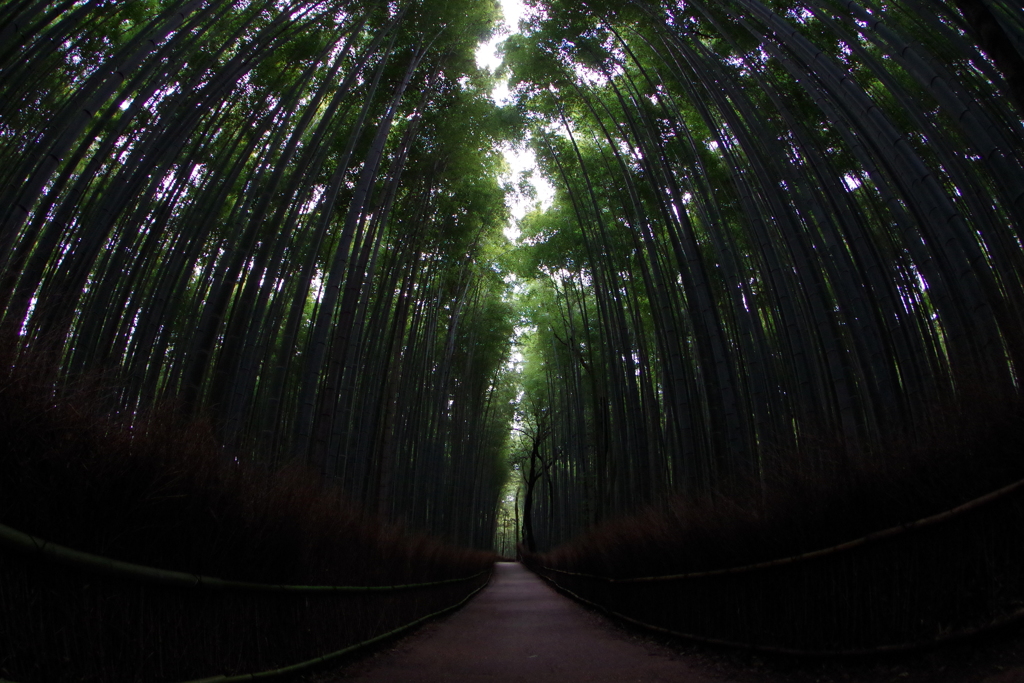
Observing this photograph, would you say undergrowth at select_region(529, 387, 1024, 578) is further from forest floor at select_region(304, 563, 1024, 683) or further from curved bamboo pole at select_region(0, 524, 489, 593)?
curved bamboo pole at select_region(0, 524, 489, 593)

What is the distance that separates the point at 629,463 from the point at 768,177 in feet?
14.6

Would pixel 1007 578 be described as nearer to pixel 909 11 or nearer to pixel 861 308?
pixel 861 308

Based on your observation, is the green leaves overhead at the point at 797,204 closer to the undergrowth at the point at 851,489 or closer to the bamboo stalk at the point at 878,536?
the undergrowth at the point at 851,489

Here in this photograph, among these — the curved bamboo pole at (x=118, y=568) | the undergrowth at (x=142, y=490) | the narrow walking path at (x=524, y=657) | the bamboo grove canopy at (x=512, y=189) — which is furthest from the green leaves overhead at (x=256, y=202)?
the narrow walking path at (x=524, y=657)

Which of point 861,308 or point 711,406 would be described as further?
point 711,406

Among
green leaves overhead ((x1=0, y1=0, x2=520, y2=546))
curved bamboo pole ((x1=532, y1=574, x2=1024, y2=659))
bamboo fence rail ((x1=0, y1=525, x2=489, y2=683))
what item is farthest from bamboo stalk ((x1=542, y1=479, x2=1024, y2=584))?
green leaves overhead ((x1=0, y1=0, x2=520, y2=546))

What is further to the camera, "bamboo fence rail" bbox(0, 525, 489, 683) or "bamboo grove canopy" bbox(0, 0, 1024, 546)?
"bamboo grove canopy" bbox(0, 0, 1024, 546)

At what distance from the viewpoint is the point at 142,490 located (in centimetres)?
167

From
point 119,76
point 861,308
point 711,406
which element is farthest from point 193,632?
point 711,406

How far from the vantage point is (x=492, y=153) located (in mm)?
7273

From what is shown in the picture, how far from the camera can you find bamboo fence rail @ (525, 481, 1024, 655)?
1617 mm

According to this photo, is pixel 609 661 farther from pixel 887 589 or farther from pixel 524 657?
pixel 887 589

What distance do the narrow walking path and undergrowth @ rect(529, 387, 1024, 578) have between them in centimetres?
68

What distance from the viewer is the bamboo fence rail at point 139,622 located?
48.1 inches
